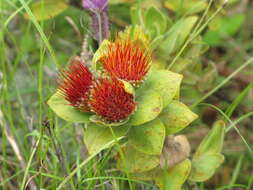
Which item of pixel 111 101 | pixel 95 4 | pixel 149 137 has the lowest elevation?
pixel 149 137

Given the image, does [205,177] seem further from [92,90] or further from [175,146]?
[92,90]

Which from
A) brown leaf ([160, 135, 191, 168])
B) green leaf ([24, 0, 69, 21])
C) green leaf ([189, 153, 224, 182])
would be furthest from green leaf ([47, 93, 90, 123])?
green leaf ([24, 0, 69, 21])

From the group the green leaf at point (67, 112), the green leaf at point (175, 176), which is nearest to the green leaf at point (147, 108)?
the green leaf at point (67, 112)

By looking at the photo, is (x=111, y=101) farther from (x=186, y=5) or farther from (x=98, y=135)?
(x=186, y=5)

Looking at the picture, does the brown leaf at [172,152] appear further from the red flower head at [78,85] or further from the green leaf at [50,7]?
the green leaf at [50,7]

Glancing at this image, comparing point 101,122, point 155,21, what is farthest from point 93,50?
point 101,122

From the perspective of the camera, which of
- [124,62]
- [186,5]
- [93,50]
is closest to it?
[124,62]

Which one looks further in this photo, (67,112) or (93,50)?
(93,50)
